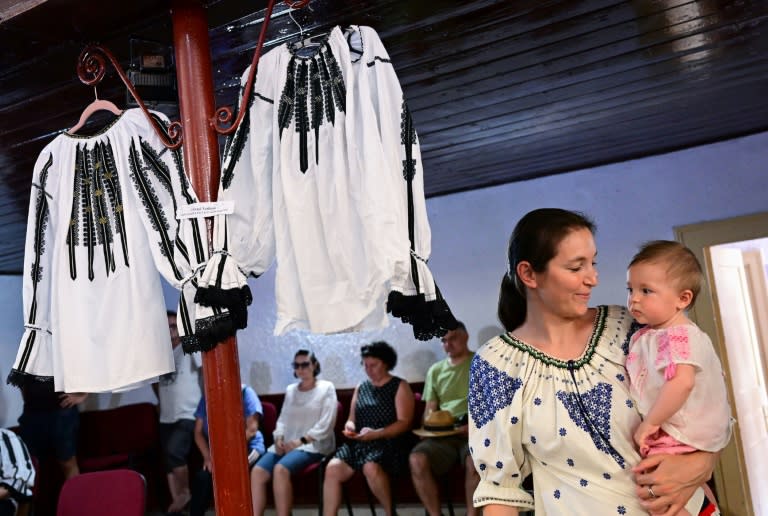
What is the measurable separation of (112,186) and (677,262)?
155cm

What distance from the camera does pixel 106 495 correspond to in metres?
3.34

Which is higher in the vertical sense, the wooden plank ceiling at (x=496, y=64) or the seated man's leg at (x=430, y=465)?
the wooden plank ceiling at (x=496, y=64)

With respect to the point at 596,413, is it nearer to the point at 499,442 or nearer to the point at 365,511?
the point at 499,442

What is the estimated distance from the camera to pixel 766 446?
21.1 feet

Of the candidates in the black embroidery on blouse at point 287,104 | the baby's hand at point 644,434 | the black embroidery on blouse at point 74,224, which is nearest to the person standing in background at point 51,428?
the black embroidery on blouse at point 74,224

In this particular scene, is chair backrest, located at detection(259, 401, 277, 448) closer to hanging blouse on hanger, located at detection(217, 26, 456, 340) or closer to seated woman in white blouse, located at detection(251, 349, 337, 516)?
seated woman in white blouse, located at detection(251, 349, 337, 516)

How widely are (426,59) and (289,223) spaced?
5.30ft

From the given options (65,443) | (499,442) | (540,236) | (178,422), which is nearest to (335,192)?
(540,236)

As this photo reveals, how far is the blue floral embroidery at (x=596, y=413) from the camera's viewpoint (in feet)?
6.12

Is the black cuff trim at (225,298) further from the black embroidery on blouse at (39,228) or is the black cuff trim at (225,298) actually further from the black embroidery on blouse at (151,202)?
the black embroidery on blouse at (39,228)

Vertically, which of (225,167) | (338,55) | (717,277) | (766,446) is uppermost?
(338,55)

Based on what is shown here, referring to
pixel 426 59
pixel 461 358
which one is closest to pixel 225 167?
pixel 426 59

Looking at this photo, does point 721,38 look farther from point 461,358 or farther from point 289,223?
point 461,358

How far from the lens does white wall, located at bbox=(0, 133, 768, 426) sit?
567 cm
